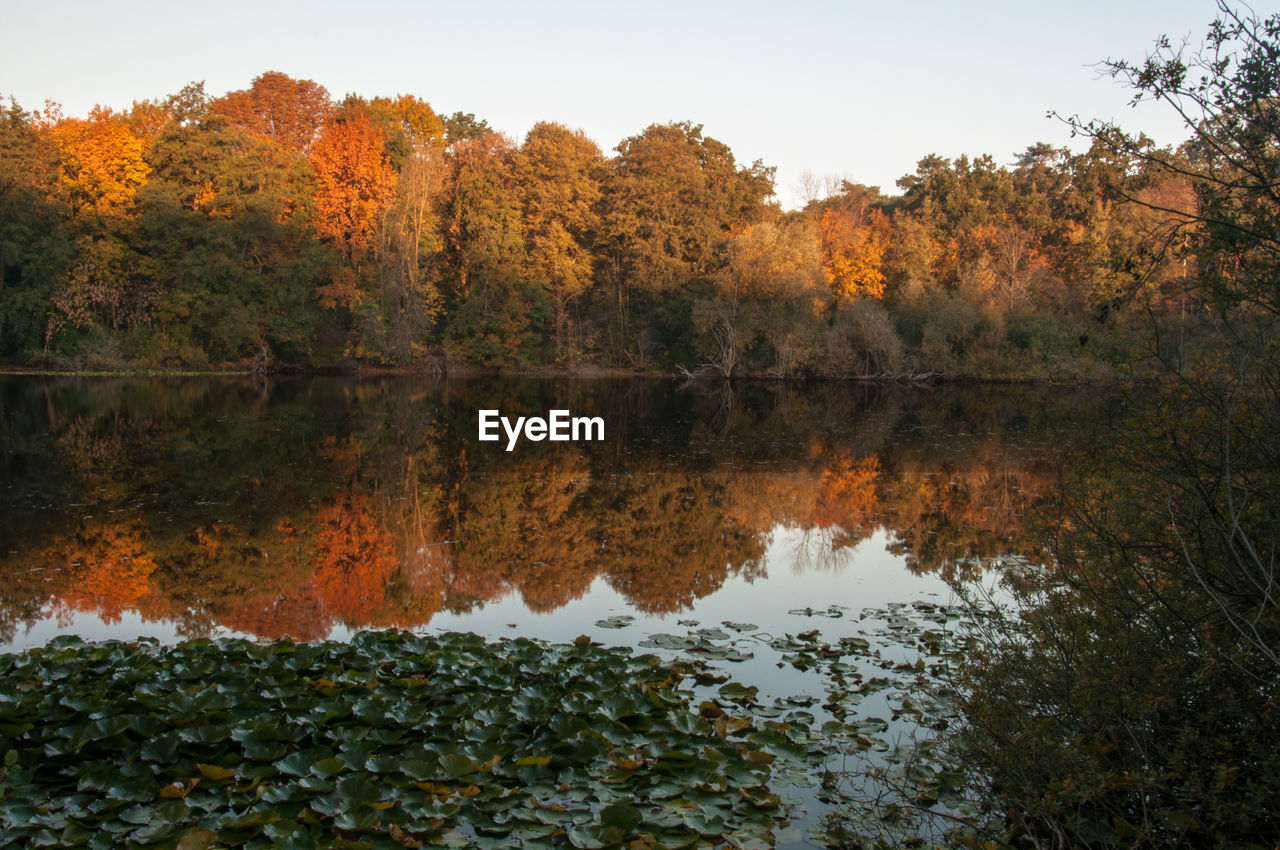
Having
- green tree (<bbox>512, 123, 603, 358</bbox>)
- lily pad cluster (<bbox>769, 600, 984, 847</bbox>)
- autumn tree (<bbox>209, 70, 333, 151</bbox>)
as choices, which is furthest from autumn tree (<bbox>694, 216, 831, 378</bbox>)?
lily pad cluster (<bbox>769, 600, 984, 847</bbox>)

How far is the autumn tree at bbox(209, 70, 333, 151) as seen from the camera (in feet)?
172

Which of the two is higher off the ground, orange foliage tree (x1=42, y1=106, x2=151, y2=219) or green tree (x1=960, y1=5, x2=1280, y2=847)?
orange foliage tree (x1=42, y1=106, x2=151, y2=219)

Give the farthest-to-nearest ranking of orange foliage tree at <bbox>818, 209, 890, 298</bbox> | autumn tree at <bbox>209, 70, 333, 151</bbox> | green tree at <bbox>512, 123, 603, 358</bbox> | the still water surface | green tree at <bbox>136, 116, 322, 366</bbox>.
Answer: autumn tree at <bbox>209, 70, 333, 151</bbox>, green tree at <bbox>512, 123, 603, 358</bbox>, orange foliage tree at <bbox>818, 209, 890, 298</bbox>, green tree at <bbox>136, 116, 322, 366</bbox>, the still water surface

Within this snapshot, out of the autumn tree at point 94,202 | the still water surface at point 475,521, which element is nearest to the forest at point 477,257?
the autumn tree at point 94,202

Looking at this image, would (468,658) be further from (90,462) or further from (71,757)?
(90,462)

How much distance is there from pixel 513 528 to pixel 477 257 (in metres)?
38.0

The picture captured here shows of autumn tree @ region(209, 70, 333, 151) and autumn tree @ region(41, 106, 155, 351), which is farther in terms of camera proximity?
autumn tree @ region(209, 70, 333, 151)

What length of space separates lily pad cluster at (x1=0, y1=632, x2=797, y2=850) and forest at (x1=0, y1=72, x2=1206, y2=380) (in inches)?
1416

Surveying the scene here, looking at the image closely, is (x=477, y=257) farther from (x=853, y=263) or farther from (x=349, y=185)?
(x=853, y=263)

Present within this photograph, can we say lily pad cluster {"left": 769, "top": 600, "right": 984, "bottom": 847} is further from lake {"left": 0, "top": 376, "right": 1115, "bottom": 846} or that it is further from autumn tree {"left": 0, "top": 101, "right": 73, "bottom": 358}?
autumn tree {"left": 0, "top": 101, "right": 73, "bottom": 358}

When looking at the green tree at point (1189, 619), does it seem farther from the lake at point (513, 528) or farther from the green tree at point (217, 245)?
the green tree at point (217, 245)

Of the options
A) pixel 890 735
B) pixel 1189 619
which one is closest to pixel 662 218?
pixel 890 735

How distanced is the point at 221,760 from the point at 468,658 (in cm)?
177

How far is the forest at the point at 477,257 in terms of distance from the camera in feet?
133
